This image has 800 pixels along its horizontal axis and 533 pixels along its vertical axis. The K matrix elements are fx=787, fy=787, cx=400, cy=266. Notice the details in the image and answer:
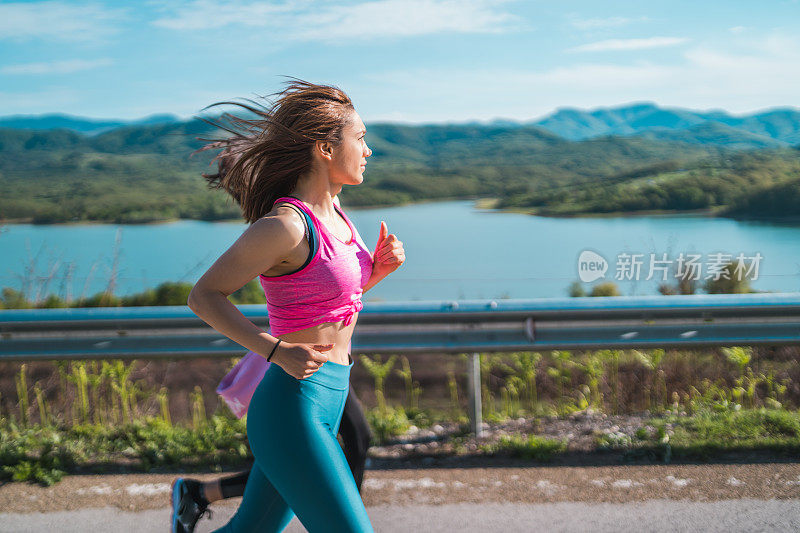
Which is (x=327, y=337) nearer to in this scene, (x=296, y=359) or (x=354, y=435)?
(x=296, y=359)

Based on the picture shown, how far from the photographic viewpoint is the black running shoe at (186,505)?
2.71 metres

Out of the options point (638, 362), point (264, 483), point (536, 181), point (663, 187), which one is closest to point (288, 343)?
point (264, 483)

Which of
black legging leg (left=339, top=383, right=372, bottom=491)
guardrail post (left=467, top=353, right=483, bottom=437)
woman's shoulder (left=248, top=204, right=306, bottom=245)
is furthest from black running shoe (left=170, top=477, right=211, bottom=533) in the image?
guardrail post (left=467, top=353, right=483, bottom=437)

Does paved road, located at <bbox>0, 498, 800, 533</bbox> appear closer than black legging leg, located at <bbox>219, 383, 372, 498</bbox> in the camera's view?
No

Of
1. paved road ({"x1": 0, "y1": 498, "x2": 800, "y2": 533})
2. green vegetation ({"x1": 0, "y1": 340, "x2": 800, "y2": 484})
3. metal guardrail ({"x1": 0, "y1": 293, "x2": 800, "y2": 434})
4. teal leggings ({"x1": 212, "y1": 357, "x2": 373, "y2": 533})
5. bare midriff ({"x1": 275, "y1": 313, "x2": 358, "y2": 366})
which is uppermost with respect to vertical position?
bare midriff ({"x1": 275, "y1": 313, "x2": 358, "y2": 366})

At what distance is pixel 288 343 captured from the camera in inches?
85.4

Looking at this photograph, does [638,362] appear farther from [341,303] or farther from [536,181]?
[536,181]

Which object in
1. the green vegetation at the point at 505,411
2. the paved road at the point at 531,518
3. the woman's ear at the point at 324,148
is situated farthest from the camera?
the green vegetation at the point at 505,411

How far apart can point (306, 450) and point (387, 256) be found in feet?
2.29

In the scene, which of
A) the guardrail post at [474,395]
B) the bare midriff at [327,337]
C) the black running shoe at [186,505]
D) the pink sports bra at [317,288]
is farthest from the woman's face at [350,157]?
the guardrail post at [474,395]

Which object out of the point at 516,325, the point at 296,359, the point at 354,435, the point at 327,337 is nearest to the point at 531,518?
the point at 354,435

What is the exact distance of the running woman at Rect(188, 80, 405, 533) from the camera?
2.11 meters

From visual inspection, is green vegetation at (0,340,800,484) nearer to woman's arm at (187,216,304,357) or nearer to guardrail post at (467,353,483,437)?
guardrail post at (467,353,483,437)

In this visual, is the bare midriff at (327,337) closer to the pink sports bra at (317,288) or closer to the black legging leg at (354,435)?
the pink sports bra at (317,288)
